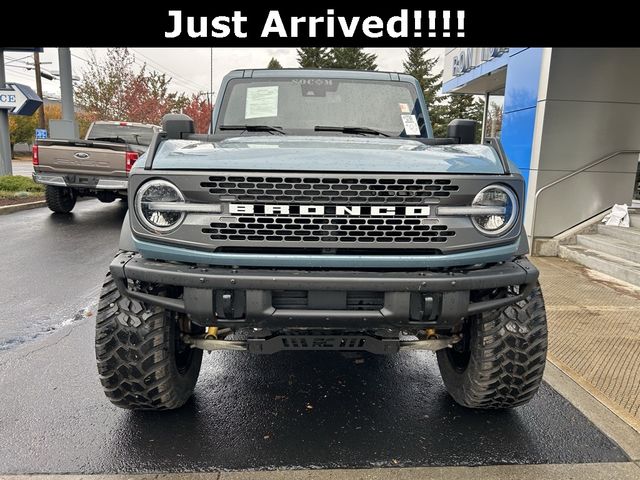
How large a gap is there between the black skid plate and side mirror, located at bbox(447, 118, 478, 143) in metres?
1.52

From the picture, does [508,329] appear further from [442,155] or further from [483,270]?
[442,155]

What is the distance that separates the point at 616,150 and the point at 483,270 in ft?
21.7

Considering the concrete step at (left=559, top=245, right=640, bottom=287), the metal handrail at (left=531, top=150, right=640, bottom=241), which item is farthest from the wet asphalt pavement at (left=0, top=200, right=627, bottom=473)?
the metal handrail at (left=531, top=150, right=640, bottom=241)

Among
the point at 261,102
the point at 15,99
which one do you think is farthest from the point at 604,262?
the point at 15,99

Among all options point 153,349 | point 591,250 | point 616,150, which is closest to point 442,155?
point 153,349

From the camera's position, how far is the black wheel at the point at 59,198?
34.7 ft

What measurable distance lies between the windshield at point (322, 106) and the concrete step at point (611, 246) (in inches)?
174

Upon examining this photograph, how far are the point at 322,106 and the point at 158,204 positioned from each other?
185 centimetres

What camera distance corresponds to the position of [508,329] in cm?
266

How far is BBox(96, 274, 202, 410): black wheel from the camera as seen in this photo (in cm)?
256

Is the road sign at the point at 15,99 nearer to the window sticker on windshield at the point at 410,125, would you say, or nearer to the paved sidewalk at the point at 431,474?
the window sticker on windshield at the point at 410,125

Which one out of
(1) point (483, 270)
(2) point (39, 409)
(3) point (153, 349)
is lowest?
(2) point (39, 409)

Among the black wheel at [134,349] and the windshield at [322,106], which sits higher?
the windshield at [322,106]

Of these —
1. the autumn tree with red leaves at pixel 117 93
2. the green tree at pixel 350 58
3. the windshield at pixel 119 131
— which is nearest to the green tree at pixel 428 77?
the green tree at pixel 350 58
